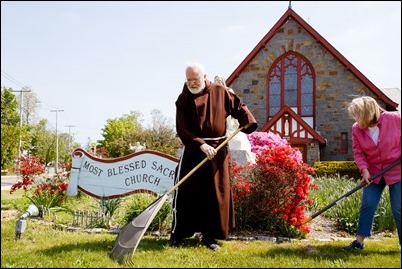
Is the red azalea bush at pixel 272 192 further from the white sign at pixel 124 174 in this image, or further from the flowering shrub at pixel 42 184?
the flowering shrub at pixel 42 184

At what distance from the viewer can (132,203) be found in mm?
6270

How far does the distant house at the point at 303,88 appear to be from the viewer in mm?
18109

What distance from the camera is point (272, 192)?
19.2 feet

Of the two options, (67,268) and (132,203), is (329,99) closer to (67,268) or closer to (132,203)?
(132,203)

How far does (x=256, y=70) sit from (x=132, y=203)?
14490 millimetres

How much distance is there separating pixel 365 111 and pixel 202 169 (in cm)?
176

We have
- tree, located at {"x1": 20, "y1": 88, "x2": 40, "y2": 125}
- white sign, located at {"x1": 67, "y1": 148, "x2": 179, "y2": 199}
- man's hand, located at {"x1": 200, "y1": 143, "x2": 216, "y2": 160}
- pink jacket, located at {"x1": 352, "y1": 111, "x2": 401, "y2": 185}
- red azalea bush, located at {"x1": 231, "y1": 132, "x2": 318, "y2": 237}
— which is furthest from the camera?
tree, located at {"x1": 20, "y1": 88, "x2": 40, "y2": 125}

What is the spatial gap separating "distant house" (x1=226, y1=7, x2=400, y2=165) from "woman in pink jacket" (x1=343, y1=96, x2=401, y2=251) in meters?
13.4

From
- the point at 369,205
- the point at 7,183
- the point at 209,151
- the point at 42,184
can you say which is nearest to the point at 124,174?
the point at 42,184

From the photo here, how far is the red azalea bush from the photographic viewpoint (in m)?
5.75

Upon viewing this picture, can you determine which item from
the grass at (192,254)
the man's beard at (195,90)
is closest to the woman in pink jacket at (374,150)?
Answer: the grass at (192,254)

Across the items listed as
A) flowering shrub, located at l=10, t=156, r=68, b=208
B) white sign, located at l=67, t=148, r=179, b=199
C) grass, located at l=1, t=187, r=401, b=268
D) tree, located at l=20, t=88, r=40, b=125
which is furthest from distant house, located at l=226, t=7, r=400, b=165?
tree, located at l=20, t=88, r=40, b=125

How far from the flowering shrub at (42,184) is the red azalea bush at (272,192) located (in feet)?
11.1

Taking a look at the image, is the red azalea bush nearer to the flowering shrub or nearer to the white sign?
the white sign
